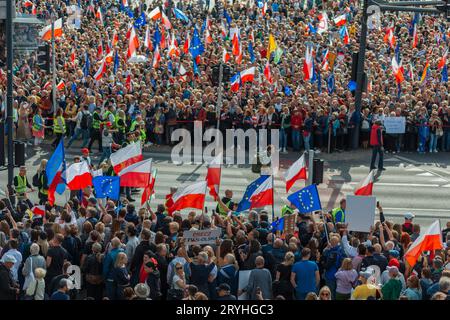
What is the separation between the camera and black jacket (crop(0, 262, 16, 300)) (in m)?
15.9

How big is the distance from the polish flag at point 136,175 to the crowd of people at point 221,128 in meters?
0.69

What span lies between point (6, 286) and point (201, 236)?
3.21m

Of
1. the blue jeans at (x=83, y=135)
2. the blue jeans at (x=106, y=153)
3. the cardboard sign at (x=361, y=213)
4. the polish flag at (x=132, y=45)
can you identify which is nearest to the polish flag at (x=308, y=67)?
the polish flag at (x=132, y=45)

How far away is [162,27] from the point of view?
43812 mm

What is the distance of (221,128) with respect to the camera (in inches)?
1259

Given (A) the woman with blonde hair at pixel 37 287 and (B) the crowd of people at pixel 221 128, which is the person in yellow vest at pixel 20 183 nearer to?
(B) the crowd of people at pixel 221 128

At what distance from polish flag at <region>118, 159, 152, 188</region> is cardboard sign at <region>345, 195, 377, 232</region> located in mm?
4120

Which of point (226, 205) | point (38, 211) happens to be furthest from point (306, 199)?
point (38, 211)

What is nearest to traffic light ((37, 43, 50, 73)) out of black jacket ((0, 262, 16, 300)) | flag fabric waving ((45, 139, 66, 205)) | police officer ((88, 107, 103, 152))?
police officer ((88, 107, 103, 152))

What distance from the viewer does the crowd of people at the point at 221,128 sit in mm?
16328

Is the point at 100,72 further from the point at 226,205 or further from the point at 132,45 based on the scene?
the point at 226,205
